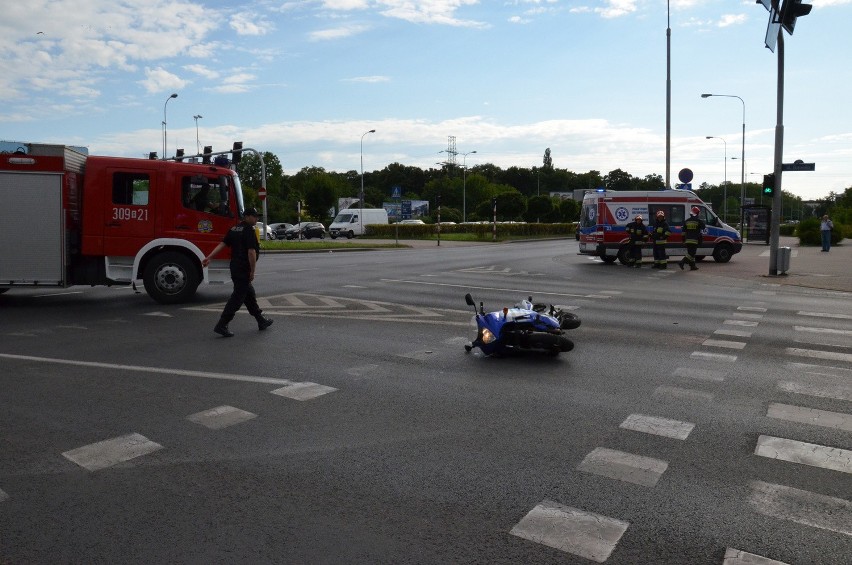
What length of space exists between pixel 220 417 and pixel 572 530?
326 centimetres

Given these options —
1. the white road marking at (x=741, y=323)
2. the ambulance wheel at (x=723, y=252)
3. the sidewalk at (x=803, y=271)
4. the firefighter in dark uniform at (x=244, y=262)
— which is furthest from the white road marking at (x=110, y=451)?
the ambulance wheel at (x=723, y=252)

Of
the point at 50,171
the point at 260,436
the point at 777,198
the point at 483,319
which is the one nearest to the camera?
the point at 260,436

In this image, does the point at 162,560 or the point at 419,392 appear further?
the point at 419,392

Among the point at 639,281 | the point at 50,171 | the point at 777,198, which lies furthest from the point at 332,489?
the point at 777,198

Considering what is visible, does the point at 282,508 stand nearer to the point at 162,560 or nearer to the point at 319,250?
the point at 162,560

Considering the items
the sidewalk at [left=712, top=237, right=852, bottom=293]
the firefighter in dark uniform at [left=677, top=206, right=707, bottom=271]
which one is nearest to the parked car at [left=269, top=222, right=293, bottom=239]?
the sidewalk at [left=712, top=237, right=852, bottom=293]

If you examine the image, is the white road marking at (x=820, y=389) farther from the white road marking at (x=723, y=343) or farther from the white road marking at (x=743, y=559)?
the white road marking at (x=743, y=559)

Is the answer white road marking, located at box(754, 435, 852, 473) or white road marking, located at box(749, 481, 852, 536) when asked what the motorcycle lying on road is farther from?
white road marking, located at box(749, 481, 852, 536)

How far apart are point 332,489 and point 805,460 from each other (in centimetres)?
316

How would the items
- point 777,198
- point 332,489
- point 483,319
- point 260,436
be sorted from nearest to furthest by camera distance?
point 332,489
point 260,436
point 483,319
point 777,198

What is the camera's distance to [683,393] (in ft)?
22.8

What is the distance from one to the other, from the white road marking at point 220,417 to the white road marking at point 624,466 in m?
2.74

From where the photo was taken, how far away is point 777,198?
20.6 meters

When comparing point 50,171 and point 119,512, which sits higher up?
point 50,171
